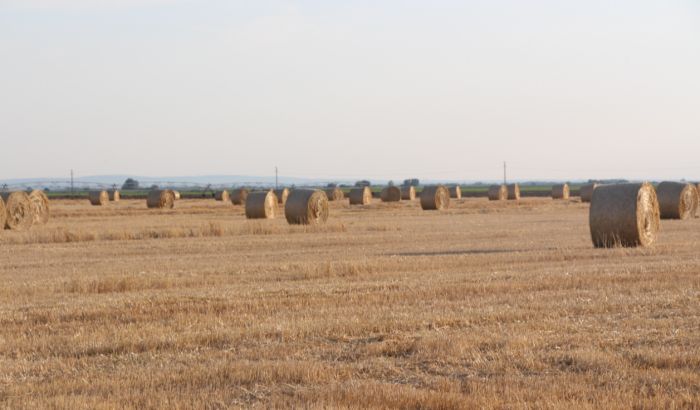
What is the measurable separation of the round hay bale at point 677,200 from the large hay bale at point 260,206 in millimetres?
14505

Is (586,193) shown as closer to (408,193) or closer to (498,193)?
(498,193)

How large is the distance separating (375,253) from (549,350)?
11730 millimetres

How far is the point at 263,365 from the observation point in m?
8.05

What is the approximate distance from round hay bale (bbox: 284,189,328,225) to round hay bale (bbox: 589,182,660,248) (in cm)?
1248

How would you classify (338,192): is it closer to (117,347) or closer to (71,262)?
(71,262)

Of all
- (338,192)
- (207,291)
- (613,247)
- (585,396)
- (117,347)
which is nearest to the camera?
(585,396)

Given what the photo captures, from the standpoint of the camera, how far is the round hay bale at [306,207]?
32125mm

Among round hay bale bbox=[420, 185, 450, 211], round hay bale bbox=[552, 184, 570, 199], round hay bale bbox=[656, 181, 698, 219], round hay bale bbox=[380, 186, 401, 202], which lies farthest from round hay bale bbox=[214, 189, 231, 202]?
round hay bale bbox=[656, 181, 698, 219]

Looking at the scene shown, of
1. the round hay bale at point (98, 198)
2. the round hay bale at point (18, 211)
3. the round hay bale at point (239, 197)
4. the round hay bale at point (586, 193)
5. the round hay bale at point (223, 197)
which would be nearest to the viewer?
the round hay bale at point (18, 211)

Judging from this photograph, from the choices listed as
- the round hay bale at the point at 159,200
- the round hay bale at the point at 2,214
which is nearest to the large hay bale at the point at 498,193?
the round hay bale at the point at 159,200

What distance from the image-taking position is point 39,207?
3578 cm

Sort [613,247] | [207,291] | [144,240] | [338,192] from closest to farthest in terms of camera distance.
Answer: [207,291]
[613,247]
[144,240]
[338,192]

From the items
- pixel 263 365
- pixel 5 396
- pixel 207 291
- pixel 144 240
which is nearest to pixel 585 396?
pixel 263 365

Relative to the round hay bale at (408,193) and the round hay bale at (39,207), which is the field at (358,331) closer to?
the round hay bale at (39,207)
